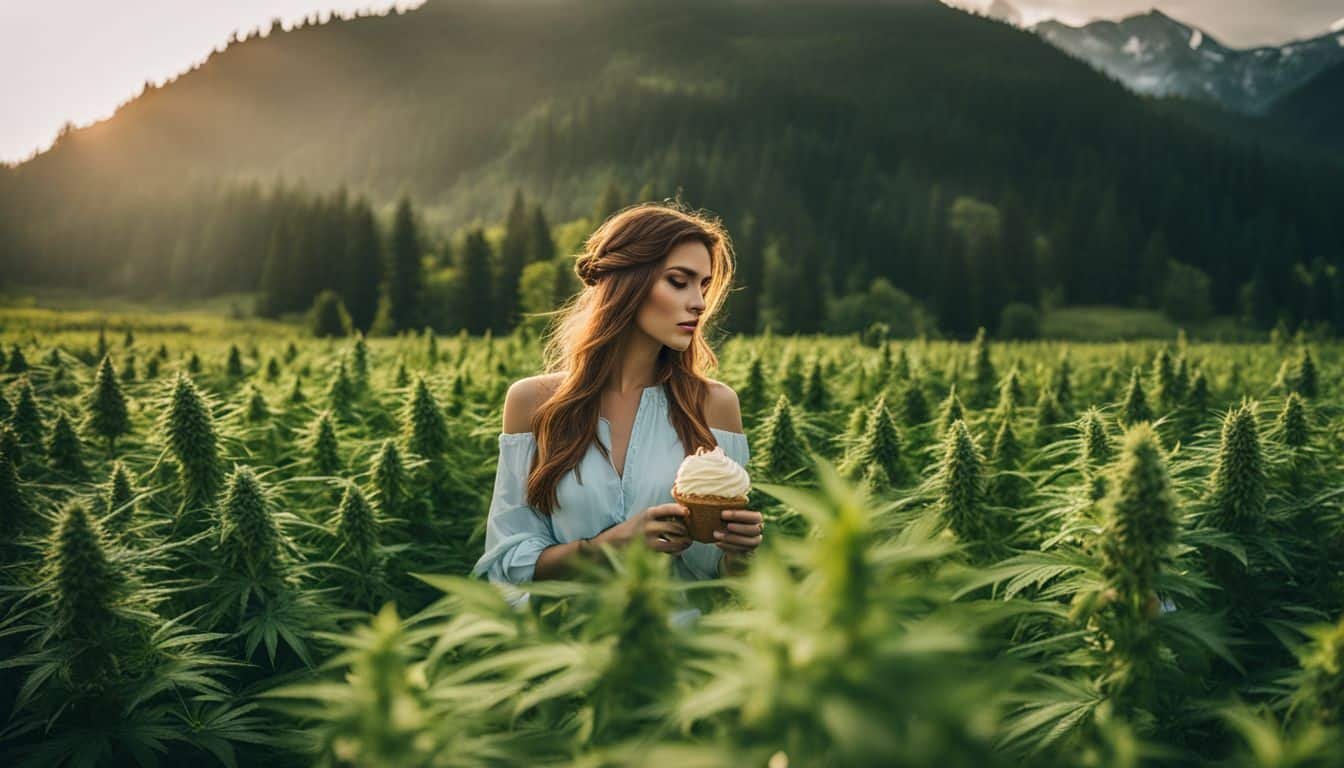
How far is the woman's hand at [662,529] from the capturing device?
298 centimetres

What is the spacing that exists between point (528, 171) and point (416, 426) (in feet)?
491

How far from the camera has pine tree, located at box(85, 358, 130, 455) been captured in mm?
5793

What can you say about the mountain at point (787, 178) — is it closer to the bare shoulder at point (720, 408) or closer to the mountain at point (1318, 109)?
the bare shoulder at point (720, 408)

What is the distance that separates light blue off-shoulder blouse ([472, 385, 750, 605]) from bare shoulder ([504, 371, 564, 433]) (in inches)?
2.0

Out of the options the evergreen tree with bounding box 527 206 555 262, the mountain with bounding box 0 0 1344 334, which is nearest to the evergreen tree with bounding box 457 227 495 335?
the evergreen tree with bounding box 527 206 555 262

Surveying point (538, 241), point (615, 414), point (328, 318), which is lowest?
point (328, 318)

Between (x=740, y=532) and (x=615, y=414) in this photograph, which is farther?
(x=615, y=414)

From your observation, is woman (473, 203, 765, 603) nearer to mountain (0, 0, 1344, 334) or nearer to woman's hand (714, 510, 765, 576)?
woman's hand (714, 510, 765, 576)

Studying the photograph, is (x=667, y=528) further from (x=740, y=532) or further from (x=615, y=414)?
(x=615, y=414)

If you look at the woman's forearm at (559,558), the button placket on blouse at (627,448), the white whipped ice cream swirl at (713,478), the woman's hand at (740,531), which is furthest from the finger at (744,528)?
the button placket on blouse at (627,448)

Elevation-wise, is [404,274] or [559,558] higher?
[404,274]

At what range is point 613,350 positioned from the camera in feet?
13.1

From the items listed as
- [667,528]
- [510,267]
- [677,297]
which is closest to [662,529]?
[667,528]

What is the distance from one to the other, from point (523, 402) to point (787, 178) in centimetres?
12218
